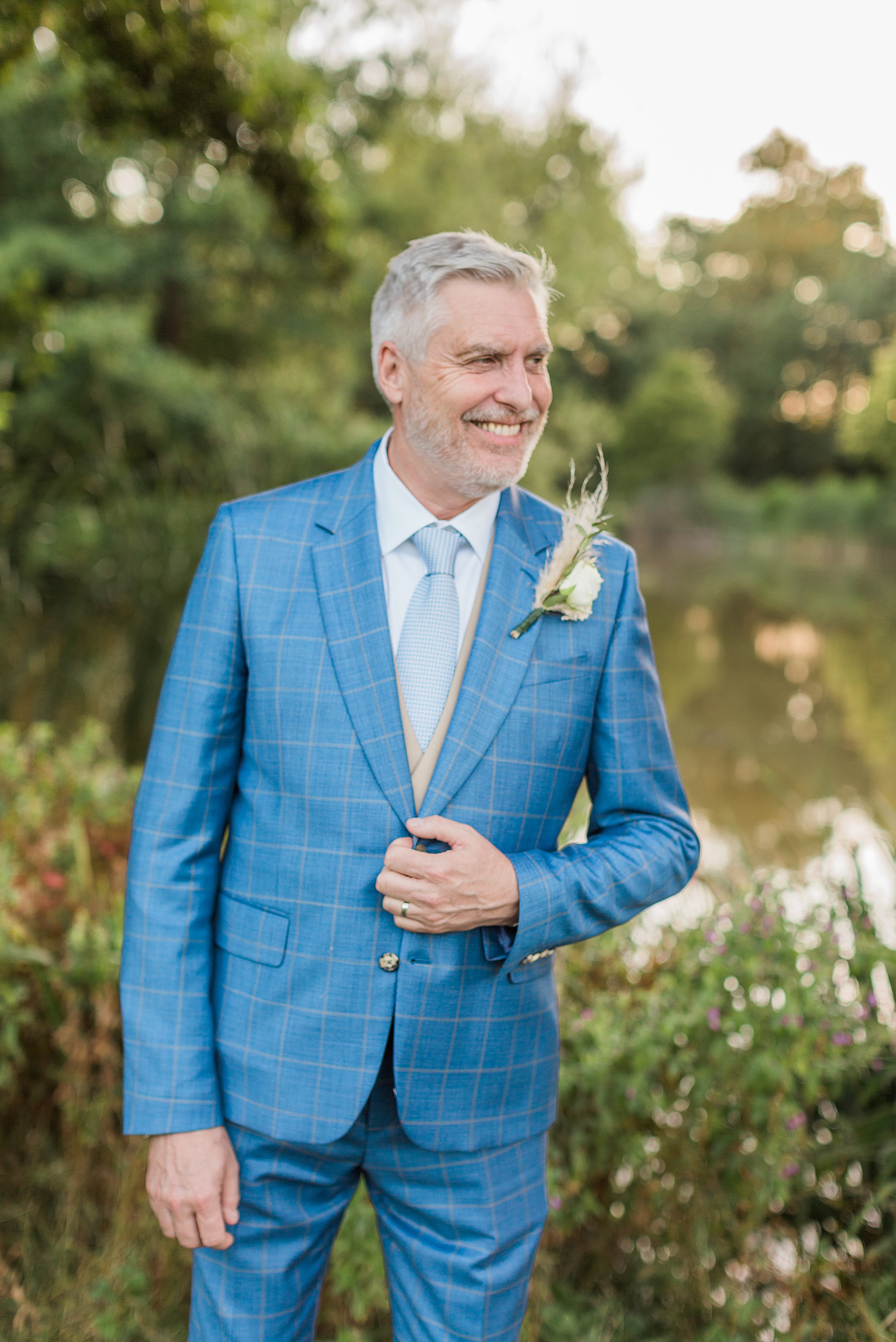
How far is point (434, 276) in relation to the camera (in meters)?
1.44

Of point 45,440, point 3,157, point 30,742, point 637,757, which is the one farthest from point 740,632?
point 637,757

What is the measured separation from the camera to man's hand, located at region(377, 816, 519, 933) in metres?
1.28

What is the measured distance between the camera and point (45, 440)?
9.86 m

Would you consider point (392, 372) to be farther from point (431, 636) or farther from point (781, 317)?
point (781, 317)

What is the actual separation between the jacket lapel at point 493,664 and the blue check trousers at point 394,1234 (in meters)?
0.43

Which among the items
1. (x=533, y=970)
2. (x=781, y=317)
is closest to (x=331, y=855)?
(x=533, y=970)

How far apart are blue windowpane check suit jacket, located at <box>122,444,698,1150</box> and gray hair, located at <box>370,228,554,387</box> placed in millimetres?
304

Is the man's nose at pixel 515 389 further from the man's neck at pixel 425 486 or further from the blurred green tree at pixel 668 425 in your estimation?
the blurred green tree at pixel 668 425

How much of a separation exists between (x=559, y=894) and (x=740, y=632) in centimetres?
1393

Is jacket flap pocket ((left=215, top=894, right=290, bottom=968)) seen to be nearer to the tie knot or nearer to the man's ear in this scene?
the tie knot

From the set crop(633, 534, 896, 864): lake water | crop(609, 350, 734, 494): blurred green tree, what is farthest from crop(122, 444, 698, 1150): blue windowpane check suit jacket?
crop(609, 350, 734, 494): blurred green tree

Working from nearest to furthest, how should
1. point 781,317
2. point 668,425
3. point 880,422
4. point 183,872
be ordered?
point 183,872 < point 880,422 < point 668,425 < point 781,317

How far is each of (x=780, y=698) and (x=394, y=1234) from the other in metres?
9.97

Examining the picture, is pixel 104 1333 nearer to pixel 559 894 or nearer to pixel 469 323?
pixel 559 894
